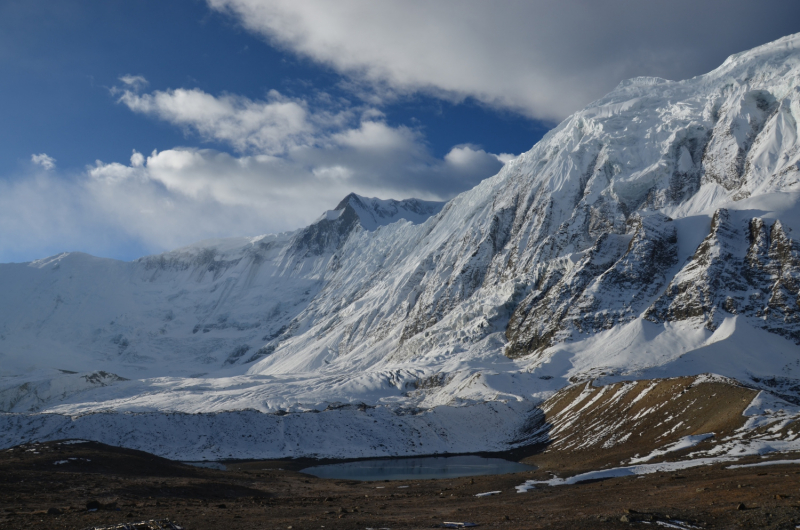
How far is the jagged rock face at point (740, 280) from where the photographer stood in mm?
117188

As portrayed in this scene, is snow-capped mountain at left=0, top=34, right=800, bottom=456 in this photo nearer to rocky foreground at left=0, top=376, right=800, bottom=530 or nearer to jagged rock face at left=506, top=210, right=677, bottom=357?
jagged rock face at left=506, top=210, right=677, bottom=357

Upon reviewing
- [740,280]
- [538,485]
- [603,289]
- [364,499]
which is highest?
[603,289]

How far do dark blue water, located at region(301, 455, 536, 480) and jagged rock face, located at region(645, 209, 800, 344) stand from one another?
68.0m

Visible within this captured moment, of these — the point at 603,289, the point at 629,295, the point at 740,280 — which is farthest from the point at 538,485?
the point at 603,289

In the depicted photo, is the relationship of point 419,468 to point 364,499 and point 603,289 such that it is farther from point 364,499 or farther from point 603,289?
point 603,289

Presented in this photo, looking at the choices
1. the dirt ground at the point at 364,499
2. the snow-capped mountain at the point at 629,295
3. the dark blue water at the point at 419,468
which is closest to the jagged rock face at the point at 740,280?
the snow-capped mountain at the point at 629,295

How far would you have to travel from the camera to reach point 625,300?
460 feet

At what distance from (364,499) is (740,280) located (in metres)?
115

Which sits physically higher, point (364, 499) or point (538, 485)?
point (364, 499)

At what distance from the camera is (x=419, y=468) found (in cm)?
7962

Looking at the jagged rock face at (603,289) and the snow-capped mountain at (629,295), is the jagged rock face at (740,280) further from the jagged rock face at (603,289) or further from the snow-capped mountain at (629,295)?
the jagged rock face at (603,289)

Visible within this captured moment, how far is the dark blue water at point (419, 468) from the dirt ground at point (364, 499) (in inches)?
517

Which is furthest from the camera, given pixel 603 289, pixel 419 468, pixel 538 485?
pixel 603 289

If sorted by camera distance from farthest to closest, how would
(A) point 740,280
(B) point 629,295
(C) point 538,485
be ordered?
(B) point 629,295, (A) point 740,280, (C) point 538,485
